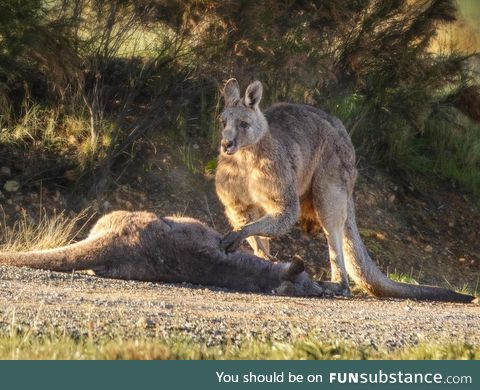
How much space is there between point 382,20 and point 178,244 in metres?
5.63

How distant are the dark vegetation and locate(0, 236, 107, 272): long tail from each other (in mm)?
2788

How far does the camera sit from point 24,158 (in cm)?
1348

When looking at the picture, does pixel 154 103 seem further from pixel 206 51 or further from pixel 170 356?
pixel 170 356

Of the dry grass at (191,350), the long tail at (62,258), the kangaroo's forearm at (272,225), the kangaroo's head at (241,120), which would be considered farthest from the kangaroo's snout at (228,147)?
the dry grass at (191,350)

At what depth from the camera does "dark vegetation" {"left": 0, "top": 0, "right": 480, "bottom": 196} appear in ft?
42.2

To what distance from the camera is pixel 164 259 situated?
10.5 m

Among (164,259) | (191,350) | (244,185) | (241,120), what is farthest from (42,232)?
(191,350)

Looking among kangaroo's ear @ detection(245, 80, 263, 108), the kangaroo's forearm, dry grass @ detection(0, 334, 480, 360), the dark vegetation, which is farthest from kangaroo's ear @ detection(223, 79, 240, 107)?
dry grass @ detection(0, 334, 480, 360)

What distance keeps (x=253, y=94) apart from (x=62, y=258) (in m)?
2.70

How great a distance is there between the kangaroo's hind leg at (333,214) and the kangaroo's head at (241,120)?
98 centimetres

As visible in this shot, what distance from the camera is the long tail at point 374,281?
11.5 meters

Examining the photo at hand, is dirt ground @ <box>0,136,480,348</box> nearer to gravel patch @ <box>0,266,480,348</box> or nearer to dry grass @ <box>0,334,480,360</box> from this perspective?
gravel patch @ <box>0,266,480,348</box>

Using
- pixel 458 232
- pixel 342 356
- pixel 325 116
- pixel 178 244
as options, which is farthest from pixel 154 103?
pixel 342 356

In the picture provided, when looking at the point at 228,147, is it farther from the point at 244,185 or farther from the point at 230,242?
the point at 230,242
